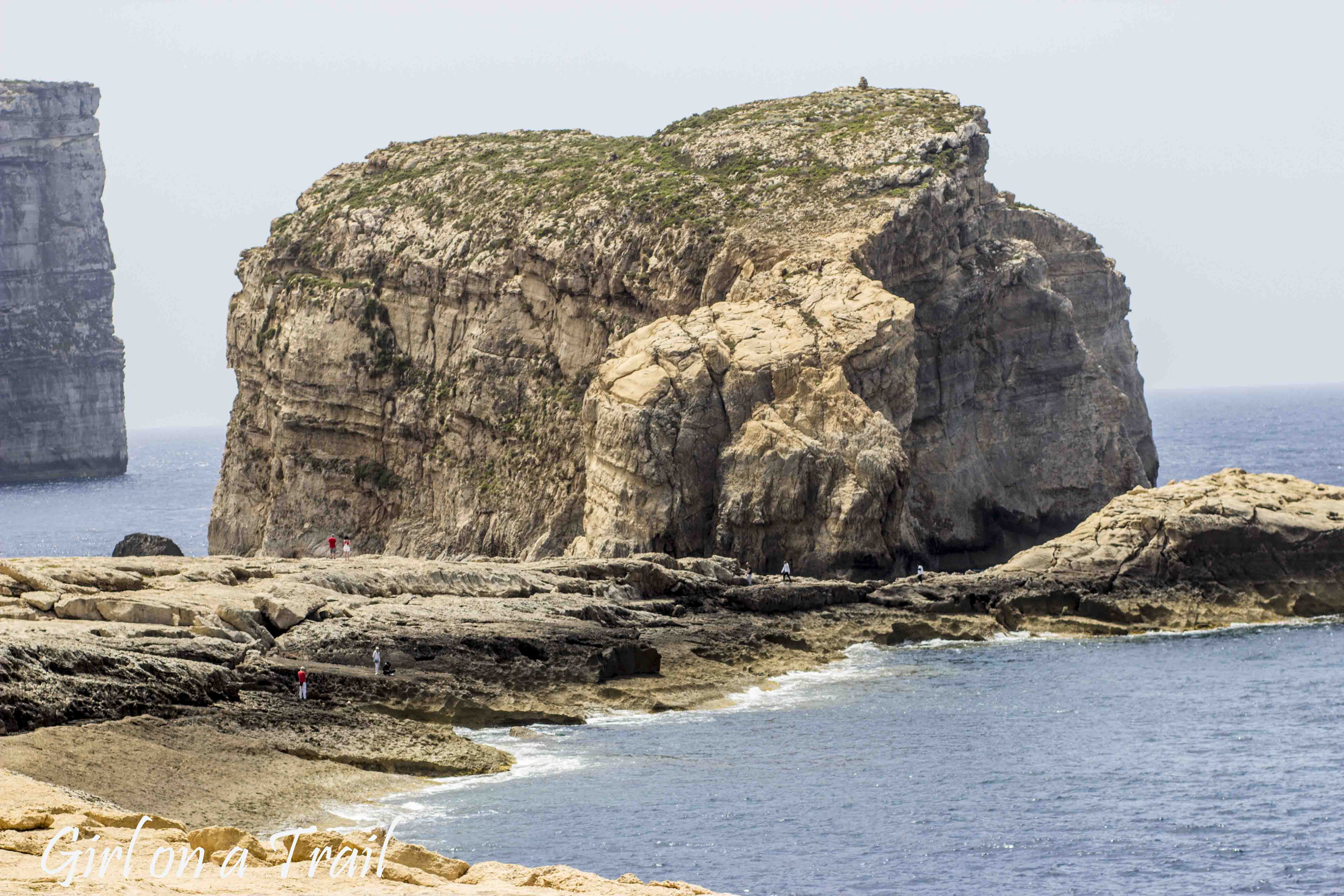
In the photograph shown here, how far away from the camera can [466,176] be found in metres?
92.5

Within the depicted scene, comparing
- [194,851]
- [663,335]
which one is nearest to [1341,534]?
[663,335]

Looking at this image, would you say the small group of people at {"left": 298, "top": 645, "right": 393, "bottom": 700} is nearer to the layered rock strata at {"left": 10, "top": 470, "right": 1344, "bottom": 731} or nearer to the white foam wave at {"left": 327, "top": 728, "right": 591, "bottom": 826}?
the layered rock strata at {"left": 10, "top": 470, "right": 1344, "bottom": 731}

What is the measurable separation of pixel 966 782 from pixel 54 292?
166 metres

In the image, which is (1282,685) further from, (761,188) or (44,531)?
(44,531)

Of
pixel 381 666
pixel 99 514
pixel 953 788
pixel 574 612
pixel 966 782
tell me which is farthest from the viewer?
pixel 99 514

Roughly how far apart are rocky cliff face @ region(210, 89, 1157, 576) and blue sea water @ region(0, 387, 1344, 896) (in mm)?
12214

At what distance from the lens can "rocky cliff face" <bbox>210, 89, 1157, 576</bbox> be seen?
7212 centimetres

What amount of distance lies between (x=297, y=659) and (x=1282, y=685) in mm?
31547

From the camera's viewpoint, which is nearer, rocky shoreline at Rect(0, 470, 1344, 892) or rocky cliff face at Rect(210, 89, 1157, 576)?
rocky shoreline at Rect(0, 470, 1344, 892)

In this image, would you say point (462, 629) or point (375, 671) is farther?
point (462, 629)

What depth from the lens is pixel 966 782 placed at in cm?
4547

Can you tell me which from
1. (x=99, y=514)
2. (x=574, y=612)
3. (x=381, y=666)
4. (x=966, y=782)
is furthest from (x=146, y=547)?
(x=99, y=514)

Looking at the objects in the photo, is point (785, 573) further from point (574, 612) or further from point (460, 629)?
point (460, 629)

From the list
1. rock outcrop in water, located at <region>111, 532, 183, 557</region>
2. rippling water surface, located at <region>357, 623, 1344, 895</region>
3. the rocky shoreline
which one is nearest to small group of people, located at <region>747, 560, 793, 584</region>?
the rocky shoreline
